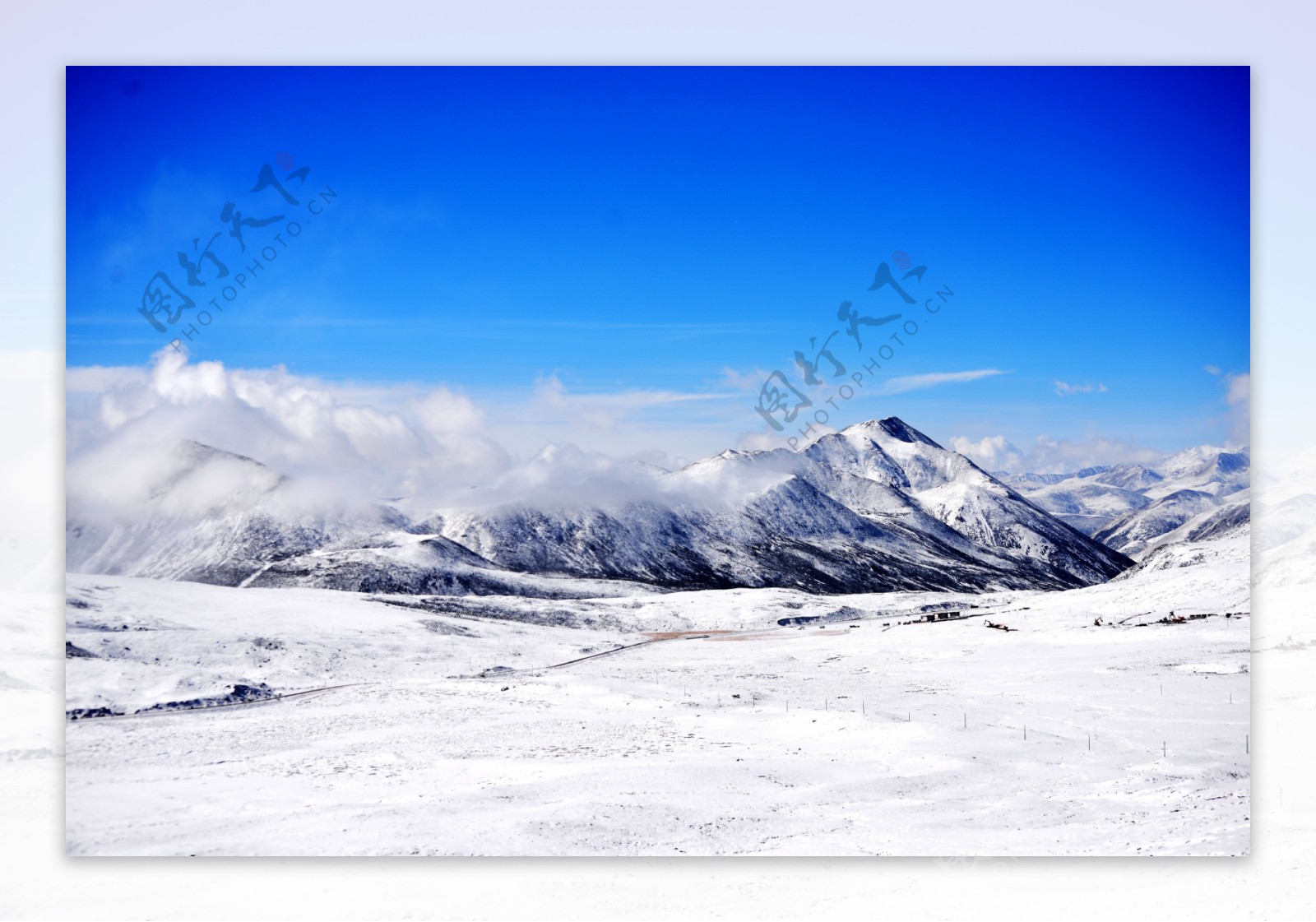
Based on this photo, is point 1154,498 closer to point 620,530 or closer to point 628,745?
point 628,745

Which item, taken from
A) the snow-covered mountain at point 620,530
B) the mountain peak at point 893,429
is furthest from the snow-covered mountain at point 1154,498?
the mountain peak at point 893,429

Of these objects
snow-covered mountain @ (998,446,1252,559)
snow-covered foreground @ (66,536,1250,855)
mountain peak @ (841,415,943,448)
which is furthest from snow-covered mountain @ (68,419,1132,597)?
snow-covered foreground @ (66,536,1250,855)

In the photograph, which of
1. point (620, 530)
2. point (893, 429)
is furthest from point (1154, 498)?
point (620, 530)

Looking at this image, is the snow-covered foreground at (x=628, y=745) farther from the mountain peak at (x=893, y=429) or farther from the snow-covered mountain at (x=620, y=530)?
the mountain peak at (x=893, y=429)

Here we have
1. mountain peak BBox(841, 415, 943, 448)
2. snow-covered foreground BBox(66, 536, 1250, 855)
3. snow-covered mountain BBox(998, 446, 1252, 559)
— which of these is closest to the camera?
snow-covered foreground BBox(66, 536, 1250, 855)

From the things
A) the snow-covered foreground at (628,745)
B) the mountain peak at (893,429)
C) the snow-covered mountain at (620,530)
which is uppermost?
the mountain peak at (893,429)

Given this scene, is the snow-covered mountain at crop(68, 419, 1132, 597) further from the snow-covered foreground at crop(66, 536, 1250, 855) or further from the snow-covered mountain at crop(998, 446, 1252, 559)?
the snow-covered foreground at crop(66, 536, 1250, 855)

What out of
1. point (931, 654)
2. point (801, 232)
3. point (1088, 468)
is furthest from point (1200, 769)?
point (801, 232)
